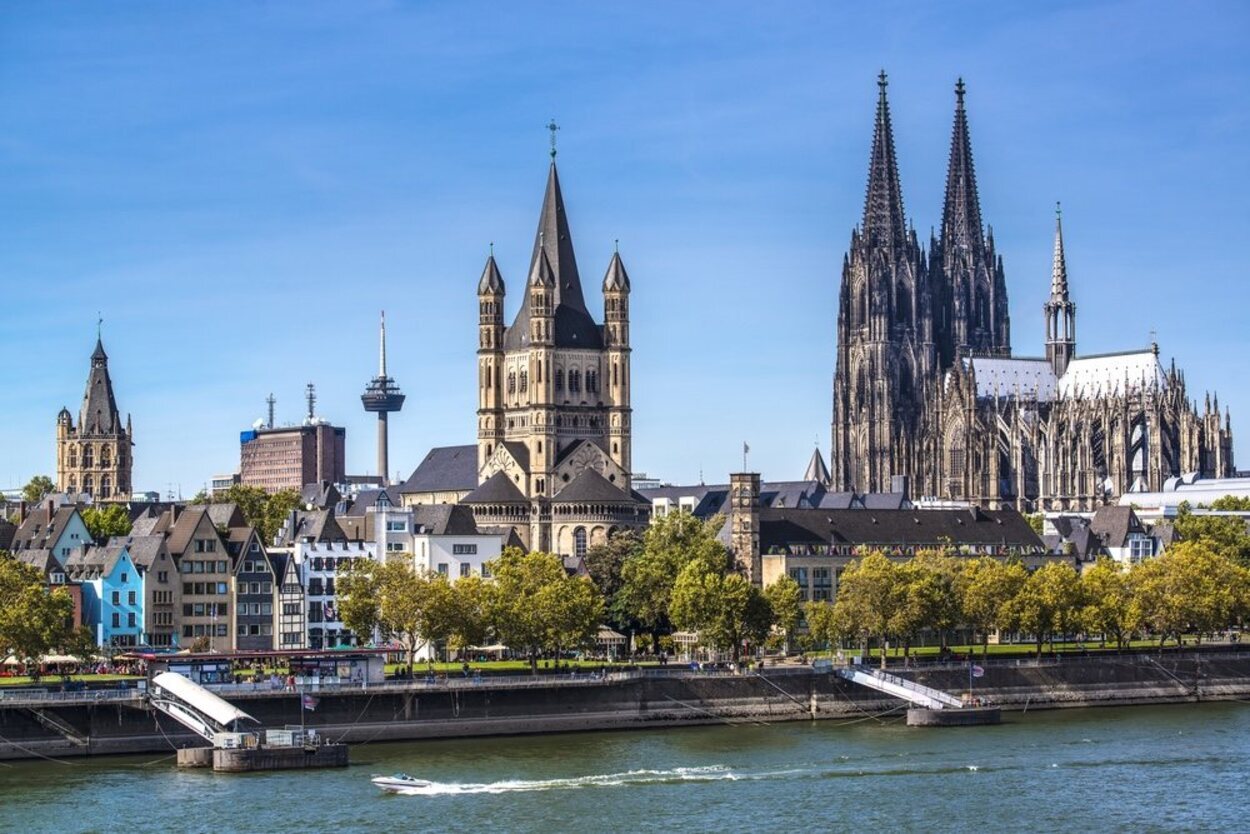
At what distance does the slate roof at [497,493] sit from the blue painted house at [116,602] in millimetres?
47304

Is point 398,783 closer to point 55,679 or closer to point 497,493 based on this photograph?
point 55,679

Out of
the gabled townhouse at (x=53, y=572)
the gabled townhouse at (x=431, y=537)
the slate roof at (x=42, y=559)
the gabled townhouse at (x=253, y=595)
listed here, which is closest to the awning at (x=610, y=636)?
the gabled townhouse at (x=431, y=537)

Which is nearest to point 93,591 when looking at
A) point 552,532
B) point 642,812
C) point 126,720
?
point 126,720

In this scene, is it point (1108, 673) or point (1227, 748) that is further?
point (1108, 673)

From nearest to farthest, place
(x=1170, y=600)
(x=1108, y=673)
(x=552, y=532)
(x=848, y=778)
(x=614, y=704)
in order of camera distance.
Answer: (x=848, y=778), (x=614, y=704), (x=1108, y=673), (x=1170, y=600), (x=552, y=532)

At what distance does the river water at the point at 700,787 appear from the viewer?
3538 inches

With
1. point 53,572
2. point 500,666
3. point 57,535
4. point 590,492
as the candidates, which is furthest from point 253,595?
point 590,492

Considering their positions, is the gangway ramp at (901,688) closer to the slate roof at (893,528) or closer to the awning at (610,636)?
the awning at (610,636)

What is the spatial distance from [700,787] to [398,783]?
11848mm

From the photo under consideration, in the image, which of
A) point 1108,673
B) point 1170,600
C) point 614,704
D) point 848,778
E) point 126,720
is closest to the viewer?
point 848,778

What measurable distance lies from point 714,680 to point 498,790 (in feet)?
99.9

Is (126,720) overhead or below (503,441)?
below

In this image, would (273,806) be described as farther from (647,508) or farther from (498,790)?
(647,508)

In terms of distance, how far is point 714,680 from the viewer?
4919 inches
